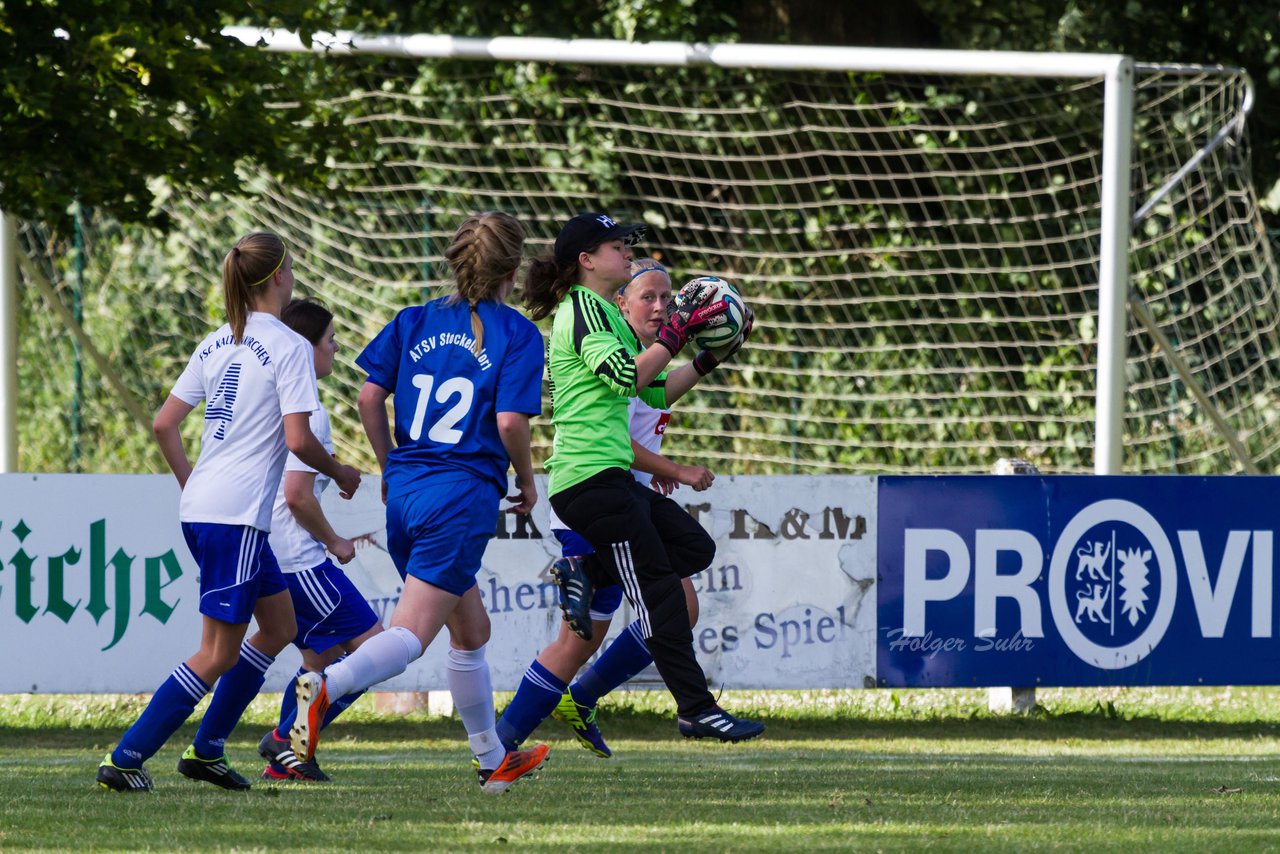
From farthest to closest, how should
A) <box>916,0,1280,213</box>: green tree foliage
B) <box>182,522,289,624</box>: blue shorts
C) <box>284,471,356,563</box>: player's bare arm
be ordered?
<box>916,0,1280,213</box>: green tree foliage < <box>284,471,356,563</box>: player's bare arm < <box>182,522,289,624</box>: blue shorts

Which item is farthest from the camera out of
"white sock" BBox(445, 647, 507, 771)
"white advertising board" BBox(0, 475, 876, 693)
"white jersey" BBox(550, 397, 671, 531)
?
"white advertising board" BBox(0, 475, 876, 693)

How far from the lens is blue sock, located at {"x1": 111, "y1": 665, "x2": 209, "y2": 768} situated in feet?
18.1

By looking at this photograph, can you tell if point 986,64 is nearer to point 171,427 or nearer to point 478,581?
point 478,581

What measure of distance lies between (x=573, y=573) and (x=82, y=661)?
402 centimetres

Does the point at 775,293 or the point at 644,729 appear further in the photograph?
the point at 775,293

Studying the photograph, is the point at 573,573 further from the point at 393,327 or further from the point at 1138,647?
the point at 1138,647

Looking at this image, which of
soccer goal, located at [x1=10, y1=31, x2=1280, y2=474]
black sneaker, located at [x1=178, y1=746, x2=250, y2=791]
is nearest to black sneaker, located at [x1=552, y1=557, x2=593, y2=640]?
black sneaker, located at [x1=178, y1=746, x2=250, y2=791]

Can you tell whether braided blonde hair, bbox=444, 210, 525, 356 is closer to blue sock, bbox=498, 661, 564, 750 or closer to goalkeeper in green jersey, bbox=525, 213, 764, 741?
goalkeeper in green jersey, bbox=525, 213, 764, 741

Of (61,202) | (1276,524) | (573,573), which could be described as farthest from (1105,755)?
(61,202)

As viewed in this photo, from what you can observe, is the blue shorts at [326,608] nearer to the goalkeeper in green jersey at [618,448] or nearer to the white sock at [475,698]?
the white sock at [475,698]

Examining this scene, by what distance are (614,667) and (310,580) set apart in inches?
46.7

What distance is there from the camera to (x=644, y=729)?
945cm

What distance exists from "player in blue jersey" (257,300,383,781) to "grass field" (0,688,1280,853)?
1.02 feet

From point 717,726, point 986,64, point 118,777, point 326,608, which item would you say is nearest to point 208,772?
point 118,777
